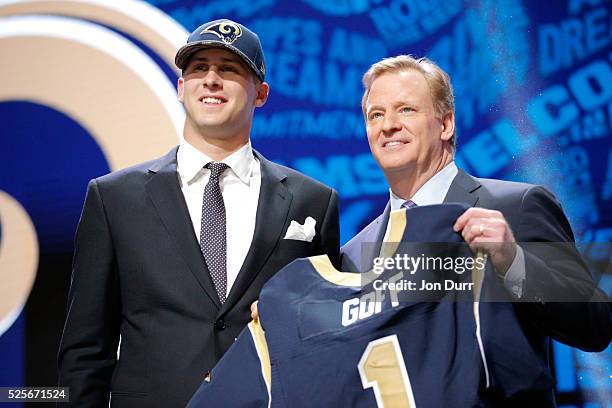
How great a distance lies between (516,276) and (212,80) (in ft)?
3.06

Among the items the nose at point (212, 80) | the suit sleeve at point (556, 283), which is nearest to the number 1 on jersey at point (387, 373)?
the suit sleeve at point (556, 283)

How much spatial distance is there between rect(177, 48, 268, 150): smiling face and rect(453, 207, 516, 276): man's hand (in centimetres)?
80

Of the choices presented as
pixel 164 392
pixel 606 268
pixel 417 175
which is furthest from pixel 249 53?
pixel 606 268

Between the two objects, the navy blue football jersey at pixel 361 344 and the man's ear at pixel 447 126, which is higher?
the man's ear at pixel 447 126

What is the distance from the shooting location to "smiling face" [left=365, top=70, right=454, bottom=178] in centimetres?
185

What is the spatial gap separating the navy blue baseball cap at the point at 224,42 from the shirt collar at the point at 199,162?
0.70ft

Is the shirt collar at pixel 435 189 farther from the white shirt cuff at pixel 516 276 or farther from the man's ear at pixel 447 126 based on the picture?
the white shirt cuff at pixel 516 276

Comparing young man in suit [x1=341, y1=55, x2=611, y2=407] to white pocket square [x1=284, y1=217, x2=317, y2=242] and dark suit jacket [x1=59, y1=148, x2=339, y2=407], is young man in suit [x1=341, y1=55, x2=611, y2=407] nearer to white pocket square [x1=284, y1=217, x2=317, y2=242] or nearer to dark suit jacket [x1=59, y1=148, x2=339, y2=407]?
white pocket square [x1=284, y1=217, x2=317, y2=242]

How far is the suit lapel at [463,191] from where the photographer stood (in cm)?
179

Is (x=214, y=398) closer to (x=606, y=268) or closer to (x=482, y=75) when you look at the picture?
(x=606, y=268)

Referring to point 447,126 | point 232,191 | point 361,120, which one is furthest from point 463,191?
point 361,120

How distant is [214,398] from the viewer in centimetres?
142

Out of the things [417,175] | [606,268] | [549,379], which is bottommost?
[549,379]

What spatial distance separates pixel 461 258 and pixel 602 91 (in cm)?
165
